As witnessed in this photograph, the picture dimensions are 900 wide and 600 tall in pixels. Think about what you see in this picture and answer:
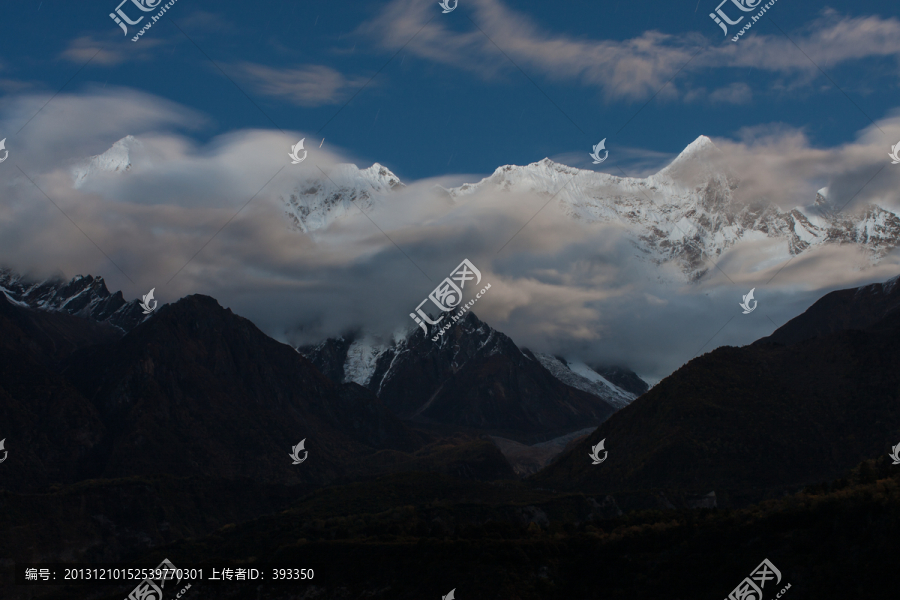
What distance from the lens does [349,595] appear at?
130m

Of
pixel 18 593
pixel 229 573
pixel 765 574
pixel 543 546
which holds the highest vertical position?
pixel 18 593

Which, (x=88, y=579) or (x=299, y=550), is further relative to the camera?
(x=88, y=579)

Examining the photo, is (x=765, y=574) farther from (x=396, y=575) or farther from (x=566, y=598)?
(x=396, y=575)

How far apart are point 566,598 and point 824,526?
115 ft

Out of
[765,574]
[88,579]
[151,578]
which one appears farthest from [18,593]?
[765,574]

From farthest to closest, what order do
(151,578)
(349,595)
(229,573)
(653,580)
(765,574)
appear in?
1. (151,578)
2. (229,573)
3. (349,595)
4. (653,580)
5. (765,574)

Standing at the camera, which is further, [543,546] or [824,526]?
[543,546]

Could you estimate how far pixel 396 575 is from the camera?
429ft

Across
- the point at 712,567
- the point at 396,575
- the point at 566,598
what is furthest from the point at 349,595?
the point at 712,567

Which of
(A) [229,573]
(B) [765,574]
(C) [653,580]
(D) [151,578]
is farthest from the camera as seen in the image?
(D) [151,578]

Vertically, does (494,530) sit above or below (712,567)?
above

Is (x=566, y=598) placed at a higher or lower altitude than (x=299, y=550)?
lower

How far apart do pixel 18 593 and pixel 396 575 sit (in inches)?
4312

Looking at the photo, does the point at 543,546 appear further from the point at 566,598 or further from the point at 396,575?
the point at 396,575
